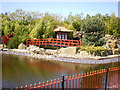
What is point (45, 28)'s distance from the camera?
53.9 ft

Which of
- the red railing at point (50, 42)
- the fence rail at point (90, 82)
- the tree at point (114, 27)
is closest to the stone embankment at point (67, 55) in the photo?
the red railing at point (50, 42)

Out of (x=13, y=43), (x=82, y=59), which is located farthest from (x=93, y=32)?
(x=13, y=43)

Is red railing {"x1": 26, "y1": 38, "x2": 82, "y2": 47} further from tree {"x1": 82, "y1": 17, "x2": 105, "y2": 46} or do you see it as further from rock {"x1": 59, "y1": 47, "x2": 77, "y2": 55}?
rock {"x1": 59, "y1": 47, "x2": 77, "y2": 55}

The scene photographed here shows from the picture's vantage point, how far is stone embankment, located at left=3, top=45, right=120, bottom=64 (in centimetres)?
1120

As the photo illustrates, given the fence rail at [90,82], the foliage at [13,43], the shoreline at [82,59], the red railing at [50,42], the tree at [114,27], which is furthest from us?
the tree at [114,27]

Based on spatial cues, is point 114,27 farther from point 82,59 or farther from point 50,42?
point 82,59

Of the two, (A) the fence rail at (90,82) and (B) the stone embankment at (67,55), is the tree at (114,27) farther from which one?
(A) the fence rail at (90,82)

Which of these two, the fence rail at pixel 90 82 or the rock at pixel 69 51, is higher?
the rock at pixel 69 51

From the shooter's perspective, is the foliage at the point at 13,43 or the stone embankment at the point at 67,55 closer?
the stone embankment at the point at 67,55

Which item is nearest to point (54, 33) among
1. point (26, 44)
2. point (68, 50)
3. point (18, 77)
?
point (26, 44)

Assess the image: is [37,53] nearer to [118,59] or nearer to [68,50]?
[68,50]

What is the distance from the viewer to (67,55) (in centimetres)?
1248

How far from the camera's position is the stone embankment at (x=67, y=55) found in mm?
11195

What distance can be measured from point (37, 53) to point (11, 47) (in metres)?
3.67
